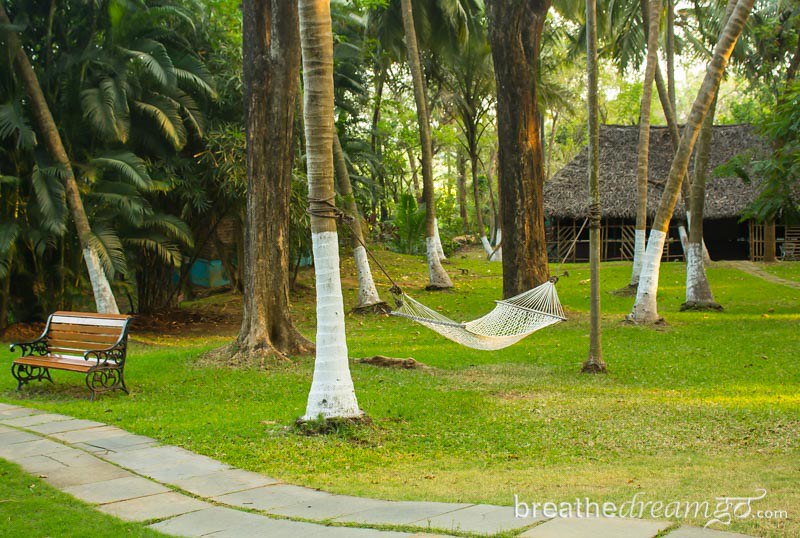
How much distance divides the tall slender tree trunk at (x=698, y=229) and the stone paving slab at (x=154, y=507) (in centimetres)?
1327

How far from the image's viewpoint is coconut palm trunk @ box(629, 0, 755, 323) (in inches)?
500

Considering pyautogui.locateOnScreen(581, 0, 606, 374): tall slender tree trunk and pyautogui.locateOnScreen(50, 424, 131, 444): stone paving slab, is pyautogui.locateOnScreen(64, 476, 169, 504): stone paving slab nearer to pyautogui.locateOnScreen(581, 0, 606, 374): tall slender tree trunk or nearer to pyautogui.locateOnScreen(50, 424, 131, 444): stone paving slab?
pyautogui.locateOnScreen(50, 424, 131, 444): stone paving slab

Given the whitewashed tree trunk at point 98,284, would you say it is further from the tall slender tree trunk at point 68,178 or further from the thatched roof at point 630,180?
the thatched roof at point 630,180

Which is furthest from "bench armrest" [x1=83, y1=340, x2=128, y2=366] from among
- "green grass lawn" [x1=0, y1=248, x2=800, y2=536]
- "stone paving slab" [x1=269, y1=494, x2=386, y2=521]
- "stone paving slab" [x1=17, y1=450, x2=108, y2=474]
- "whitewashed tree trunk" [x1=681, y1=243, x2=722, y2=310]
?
"whitewashed tree trunk" [x1=681, y1=243, x2=722, y2=310]

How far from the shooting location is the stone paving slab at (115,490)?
5164 mm

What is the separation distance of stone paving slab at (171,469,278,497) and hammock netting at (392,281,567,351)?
2732 millimetres

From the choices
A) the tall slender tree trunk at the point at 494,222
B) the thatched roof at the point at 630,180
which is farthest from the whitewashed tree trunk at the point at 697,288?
the thatched roof at the point at 630,180

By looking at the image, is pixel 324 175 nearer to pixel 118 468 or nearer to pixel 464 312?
pixel 118 468

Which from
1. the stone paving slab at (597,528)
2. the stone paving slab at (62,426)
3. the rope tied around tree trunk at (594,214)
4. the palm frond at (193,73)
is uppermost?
the palm frond at (193,73)

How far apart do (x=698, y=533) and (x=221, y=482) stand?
10.2 ft

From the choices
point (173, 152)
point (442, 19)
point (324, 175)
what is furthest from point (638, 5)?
point (324, 175)

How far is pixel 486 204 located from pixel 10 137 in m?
39.4

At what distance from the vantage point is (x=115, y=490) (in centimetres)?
535

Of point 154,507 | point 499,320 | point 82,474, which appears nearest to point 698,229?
point 499,320
